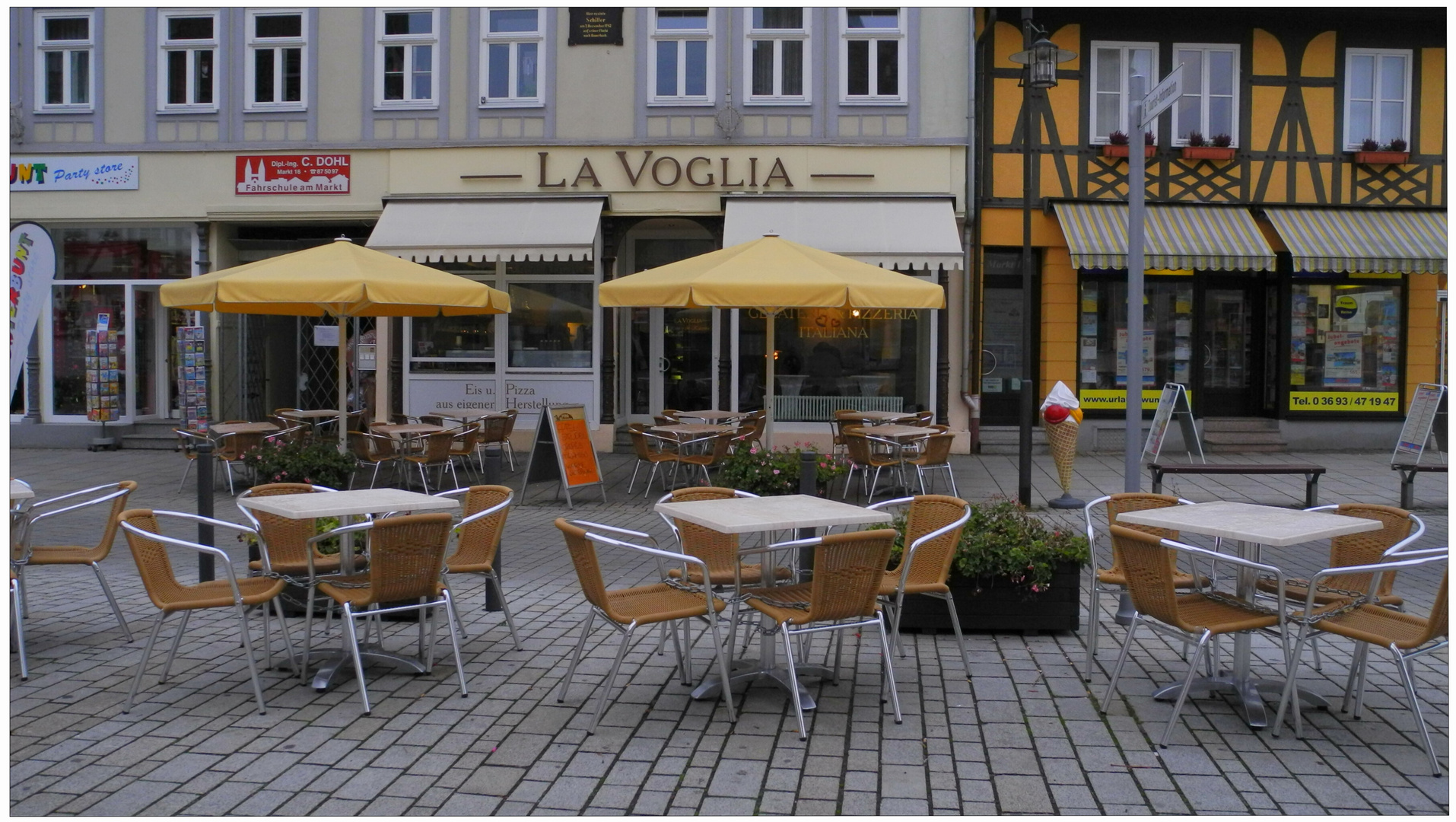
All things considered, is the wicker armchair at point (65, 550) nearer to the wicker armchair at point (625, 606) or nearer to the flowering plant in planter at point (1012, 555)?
the wicker armchair at point (625, 606)

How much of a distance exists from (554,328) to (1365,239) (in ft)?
35.7

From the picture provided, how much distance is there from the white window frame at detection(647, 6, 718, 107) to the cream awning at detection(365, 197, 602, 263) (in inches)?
67.1

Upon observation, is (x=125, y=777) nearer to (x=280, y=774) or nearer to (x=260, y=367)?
(x=280, y=774)

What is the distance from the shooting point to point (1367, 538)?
524 cm

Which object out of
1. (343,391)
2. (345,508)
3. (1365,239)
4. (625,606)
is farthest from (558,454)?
(1365,239)

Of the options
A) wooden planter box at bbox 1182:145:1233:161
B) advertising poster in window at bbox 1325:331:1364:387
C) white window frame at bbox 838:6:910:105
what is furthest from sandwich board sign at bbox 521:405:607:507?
advertising poster in window at bbox 1325:331:1364:387

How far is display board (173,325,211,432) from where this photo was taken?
16.3 metres

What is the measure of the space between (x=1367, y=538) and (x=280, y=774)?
4.58 meters

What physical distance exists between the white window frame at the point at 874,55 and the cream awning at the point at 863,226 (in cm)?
136

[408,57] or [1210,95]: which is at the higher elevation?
[408,57]

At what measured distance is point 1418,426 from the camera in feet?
Result: 38.0

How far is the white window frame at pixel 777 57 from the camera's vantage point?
52.4 feet

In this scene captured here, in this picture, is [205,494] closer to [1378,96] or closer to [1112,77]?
[1112,77]

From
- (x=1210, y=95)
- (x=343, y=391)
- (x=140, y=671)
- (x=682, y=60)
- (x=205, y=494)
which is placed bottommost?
(x=140, y=671)
